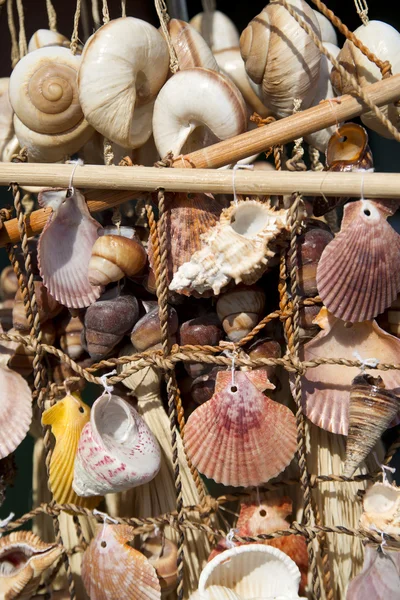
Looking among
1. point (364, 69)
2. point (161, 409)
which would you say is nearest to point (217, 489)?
point (161, 409)

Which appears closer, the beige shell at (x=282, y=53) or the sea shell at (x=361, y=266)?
the sea shell at (x=361, y=266)

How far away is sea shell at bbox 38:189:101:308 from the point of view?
730 mm

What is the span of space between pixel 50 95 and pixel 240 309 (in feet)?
1.16

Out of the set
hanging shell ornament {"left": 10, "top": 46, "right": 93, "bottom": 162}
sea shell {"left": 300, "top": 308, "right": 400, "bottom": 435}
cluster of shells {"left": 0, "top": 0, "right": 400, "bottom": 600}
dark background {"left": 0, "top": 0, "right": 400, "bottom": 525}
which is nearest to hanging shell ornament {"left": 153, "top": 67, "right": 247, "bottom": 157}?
cluster of shells {"left": 0, "top": 0, "right": 400, "bottom": 600}

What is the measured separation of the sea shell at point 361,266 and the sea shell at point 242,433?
4.5 inches

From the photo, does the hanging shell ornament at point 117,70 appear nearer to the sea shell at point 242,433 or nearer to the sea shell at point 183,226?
the sea shell at point 183,226

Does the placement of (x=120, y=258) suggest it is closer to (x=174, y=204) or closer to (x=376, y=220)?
(x=174, y=204)

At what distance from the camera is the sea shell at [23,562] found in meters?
0.73

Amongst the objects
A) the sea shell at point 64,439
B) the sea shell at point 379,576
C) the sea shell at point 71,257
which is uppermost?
the sea shell at point 71,257

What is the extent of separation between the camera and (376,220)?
25.1 inches

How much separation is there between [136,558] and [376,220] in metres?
0.43

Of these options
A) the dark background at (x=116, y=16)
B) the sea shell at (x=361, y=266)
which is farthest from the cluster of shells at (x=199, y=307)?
the dark background at (x=116, y=16)

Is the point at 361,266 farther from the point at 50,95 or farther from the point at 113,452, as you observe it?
the point at 50,95

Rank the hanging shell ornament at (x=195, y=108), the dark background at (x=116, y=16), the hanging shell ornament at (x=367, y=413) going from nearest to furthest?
the hanging shell ornament at (x=367, y=413) < the hanging shell ornament at (x=195, y=108) < the dark background at (x=116, y=16)
